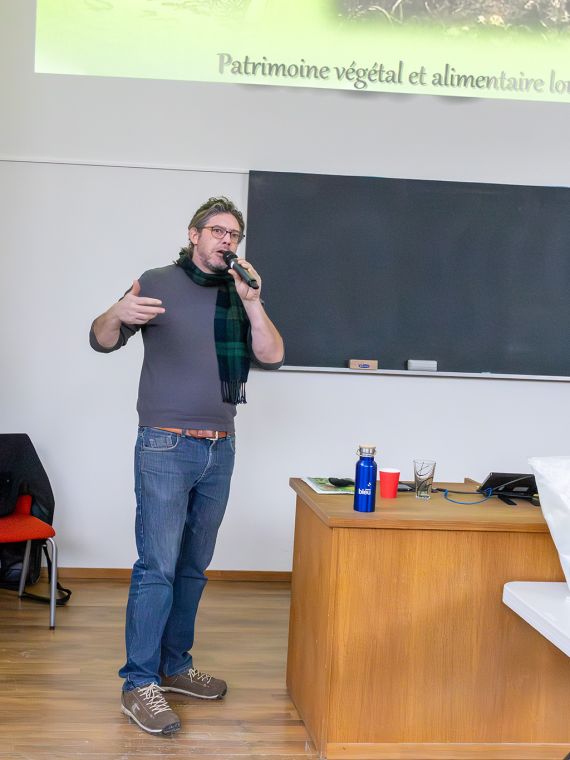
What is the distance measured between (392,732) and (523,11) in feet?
12.1

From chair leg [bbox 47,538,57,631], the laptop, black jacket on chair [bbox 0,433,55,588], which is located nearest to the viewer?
the laptop

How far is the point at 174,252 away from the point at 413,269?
1.24 m

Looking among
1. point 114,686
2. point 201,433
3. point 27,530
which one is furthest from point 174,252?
point 114,686

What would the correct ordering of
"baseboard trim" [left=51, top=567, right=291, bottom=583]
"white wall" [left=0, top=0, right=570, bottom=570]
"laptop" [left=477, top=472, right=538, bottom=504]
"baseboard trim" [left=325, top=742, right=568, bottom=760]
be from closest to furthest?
1. "baseboard trim" [left=325, top=742, right=568, bottom=760]
2. "laptop" [left=477, top=472, right=538, bottom=504]
3. "white wall" [left=0, top=0, right=570, bottom=570]
4. "baseboard trim" [left=51, top=567, right=291, bottom=583]

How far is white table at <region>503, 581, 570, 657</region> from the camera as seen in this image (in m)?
2.07

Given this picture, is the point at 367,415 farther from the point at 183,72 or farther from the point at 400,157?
the point at 183,72

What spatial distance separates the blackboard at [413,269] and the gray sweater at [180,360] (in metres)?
1.68

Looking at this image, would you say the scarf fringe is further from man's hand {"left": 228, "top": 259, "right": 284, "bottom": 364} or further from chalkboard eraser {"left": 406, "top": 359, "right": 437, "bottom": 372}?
chalkboard eraser {"left": 406, "top": 359, "right": 437, "bottom": 372}

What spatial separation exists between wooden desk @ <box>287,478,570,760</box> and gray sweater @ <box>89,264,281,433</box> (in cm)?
55

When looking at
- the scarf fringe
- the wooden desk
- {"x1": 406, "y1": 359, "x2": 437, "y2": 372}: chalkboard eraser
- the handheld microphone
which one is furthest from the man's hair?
{"x1": 406, "y1": 359, "x2": 437, "y2": 372}: chalkboard eraser

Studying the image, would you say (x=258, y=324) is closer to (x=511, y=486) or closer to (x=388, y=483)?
(x=388, y=483)

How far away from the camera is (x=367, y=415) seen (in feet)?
15.3

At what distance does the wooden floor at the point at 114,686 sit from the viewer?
103 inches

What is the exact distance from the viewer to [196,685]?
3.04m
